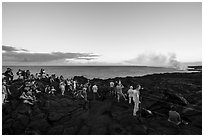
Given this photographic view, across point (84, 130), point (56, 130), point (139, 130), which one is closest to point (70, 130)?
point (84, 130)

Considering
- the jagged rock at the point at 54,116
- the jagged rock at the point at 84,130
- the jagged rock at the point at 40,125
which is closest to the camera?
the jagged rock at the point at 84,130

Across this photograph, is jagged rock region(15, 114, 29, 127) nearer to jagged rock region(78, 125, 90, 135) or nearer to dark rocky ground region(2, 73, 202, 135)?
dark rocky ground region(2, 73, 202, 135)

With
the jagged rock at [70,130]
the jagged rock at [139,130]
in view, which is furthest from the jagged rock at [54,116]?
the jagged rock at [139,130]

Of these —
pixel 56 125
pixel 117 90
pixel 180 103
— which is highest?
pixel 117 90

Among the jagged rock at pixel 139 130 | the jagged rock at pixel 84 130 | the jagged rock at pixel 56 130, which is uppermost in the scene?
the jagged rock at pixel 139 130

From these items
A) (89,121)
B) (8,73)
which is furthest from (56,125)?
(8,73)

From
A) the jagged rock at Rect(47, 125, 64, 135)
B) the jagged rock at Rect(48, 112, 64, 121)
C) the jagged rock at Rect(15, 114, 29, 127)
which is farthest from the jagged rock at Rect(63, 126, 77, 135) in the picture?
the jagged rock at Rect(15, 114, 29, 127)

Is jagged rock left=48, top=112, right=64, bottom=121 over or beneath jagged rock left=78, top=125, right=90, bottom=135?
over

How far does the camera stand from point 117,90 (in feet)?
55.5

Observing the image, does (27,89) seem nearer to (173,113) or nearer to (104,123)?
(104,123)

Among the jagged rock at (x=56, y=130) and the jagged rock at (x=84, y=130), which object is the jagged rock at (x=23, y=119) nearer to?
the jagged rock at (x=56, y=130)

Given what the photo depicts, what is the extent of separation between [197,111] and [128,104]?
5.75 meters

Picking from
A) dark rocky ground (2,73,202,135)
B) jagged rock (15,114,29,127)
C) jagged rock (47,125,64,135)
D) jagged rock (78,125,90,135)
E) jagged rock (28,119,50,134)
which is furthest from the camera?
jagged rock (15,114,29,127)

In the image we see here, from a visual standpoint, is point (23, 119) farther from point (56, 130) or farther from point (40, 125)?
point (56, 130)
